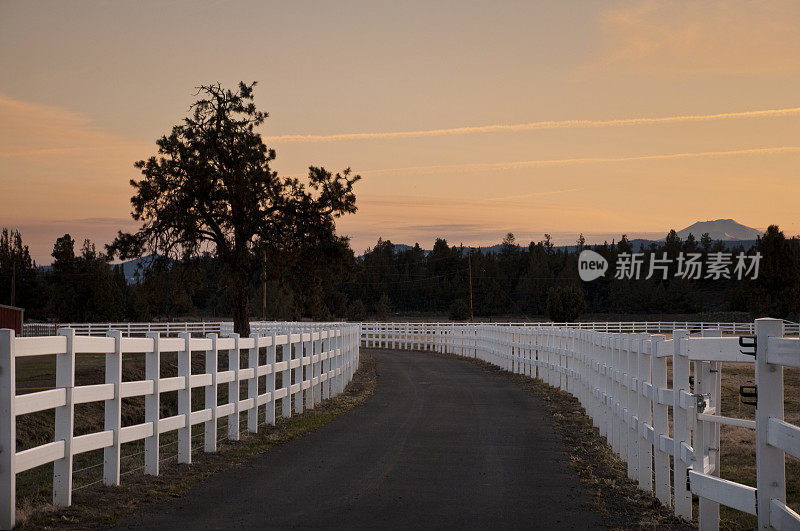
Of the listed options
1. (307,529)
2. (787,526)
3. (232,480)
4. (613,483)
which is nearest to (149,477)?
(232,480)

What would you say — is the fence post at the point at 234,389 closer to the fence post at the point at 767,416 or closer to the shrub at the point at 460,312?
the fence post at the point at 767,416

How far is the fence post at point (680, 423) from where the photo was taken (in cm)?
789

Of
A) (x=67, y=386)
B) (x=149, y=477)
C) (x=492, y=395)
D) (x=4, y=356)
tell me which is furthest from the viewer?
(x=492, y=395)

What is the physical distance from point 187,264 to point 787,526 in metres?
37.5

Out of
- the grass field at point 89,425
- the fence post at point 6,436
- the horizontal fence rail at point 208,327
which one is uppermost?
the fence post at point 6,436

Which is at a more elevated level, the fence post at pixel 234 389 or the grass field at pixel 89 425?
the fence post at pixel 234 389

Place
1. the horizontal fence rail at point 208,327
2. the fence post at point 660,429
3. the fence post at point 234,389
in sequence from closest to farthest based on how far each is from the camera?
the fence post at point 660,429, the fence post at point 234,389, the horizontal fence rail at point 208,327

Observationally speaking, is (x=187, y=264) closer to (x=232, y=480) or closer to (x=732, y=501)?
(x=232, y=480)

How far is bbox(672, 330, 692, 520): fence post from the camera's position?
7.89 meters

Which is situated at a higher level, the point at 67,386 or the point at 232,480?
the point at 67,386

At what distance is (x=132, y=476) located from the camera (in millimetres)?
9898

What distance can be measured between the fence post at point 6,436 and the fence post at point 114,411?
5.33ft

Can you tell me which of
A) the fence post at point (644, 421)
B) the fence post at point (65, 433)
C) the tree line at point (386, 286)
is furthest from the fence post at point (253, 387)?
the tree line at point (386, 286)

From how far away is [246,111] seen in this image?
4250 cm
